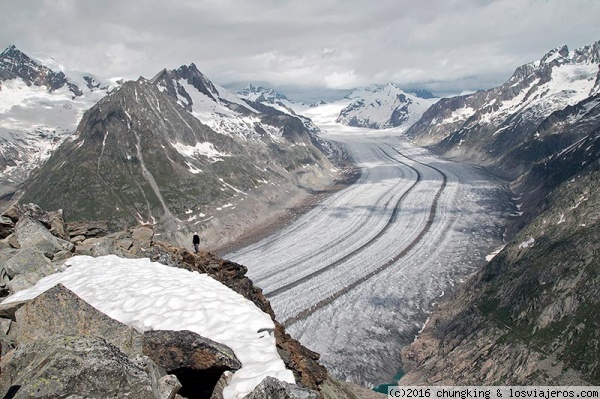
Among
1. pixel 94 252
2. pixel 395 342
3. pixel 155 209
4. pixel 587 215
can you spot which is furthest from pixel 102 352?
pixel 155 209

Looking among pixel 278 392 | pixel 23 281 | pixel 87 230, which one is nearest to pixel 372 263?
pixel 87 230

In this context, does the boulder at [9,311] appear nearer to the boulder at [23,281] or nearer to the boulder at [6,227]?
the boulder at [23,281]

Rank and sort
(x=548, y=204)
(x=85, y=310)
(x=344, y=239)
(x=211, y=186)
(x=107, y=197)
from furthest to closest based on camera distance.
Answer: (x=211, y=186) → (x=107, y=197) → (x=344, y=239) → (x=548, y=204) → (x=85, y=310)

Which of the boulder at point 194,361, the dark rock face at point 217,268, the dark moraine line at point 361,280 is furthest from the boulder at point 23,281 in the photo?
the dark moraine line at point 361,280

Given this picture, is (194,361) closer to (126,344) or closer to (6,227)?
(126,344)

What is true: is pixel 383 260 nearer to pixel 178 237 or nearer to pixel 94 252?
pixel 178 237

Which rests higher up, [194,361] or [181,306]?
[181,306]
